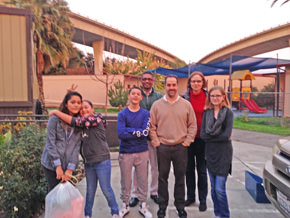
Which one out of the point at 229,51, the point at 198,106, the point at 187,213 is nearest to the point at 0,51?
the point at 198,106

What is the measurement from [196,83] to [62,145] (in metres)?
1.80

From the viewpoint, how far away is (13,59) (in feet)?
20.8

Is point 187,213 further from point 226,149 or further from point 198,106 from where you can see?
point 198,106

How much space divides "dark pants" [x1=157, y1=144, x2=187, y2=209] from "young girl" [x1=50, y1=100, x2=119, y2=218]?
0.62 m

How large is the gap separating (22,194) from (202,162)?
234 centimetres

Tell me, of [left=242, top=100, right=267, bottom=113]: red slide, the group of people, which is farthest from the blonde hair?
[left=242, top=100, right=267, bottom=113]: red slide

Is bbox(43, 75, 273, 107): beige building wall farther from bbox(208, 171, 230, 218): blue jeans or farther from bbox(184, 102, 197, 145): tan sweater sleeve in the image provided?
bbox(208, 171, 230, 218): blue jeans

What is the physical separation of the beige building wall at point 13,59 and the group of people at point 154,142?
4636 mm

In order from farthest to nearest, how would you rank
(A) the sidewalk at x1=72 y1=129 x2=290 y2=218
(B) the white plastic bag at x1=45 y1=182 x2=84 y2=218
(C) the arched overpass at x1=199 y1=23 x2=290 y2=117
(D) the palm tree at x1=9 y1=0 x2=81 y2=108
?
(C) the arched overpass at x1=199 y1=23 x2=290 y2=117 < (D) the palm tree at x1=9 y1=0 x2=81 y2=108 < (A) the sidewalk at x1=72 y1=129 x2=290 y2=218 < (B) the white plastic bag at x1=45 y1=182 x2=84 y2=218

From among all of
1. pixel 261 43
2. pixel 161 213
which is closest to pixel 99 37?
pixel 261 43

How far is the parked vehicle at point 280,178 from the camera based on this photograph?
2264 mm

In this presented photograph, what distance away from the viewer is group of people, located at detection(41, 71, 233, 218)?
2.47 meters

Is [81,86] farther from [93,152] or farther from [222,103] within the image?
[222,103]

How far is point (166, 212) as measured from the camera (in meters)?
3.09
